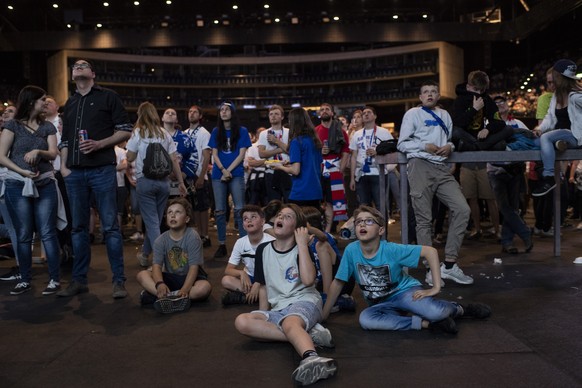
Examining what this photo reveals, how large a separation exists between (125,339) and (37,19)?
143 ft

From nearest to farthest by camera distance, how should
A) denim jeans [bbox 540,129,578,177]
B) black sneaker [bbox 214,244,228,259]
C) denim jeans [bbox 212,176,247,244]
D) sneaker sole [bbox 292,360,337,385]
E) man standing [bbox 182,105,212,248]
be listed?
sneaker sole [bbox 292,360,337,385], denim jeans [bbox 540,129,578,177], black sneaker [bbox 214,244,228,259], denim jeans [bbox 212,176,247,244], man standing [bbox 182,105,212,248]


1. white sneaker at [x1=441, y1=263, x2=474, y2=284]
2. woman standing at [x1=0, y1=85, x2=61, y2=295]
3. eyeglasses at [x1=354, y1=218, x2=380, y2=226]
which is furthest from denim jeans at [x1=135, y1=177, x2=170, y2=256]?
eyeglasses at [x1=354, y1=218, x2=380, y2=226]

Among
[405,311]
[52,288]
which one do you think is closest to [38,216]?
[52,288]

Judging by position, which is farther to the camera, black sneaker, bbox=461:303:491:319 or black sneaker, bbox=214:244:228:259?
black sneaker, bbox=214:244:228:259

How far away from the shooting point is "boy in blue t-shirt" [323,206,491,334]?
13.9ft

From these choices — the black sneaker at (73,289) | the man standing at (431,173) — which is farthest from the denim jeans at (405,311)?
the black sneaker at (73,289)

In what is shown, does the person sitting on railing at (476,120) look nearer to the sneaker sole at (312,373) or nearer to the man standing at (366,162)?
the man standing at (366,162)

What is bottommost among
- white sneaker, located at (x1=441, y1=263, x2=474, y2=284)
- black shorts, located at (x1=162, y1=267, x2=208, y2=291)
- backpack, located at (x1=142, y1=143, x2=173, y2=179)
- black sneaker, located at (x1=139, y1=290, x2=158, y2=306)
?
black sneaker, located at (x1=139, y1=290, x2=158, y2=306)

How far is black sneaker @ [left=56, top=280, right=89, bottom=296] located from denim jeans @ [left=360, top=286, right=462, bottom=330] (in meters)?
2.97

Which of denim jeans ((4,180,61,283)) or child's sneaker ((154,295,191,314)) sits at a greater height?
denim jeans ((4,180,61,283))

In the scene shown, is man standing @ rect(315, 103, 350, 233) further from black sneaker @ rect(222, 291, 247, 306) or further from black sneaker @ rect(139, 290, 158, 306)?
black sneaker @ rect(139, 290, 158, 306)

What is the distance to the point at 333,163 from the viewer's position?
9172mm

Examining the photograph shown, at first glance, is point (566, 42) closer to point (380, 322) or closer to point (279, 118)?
point (279, 118)

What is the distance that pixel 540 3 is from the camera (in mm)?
34844
